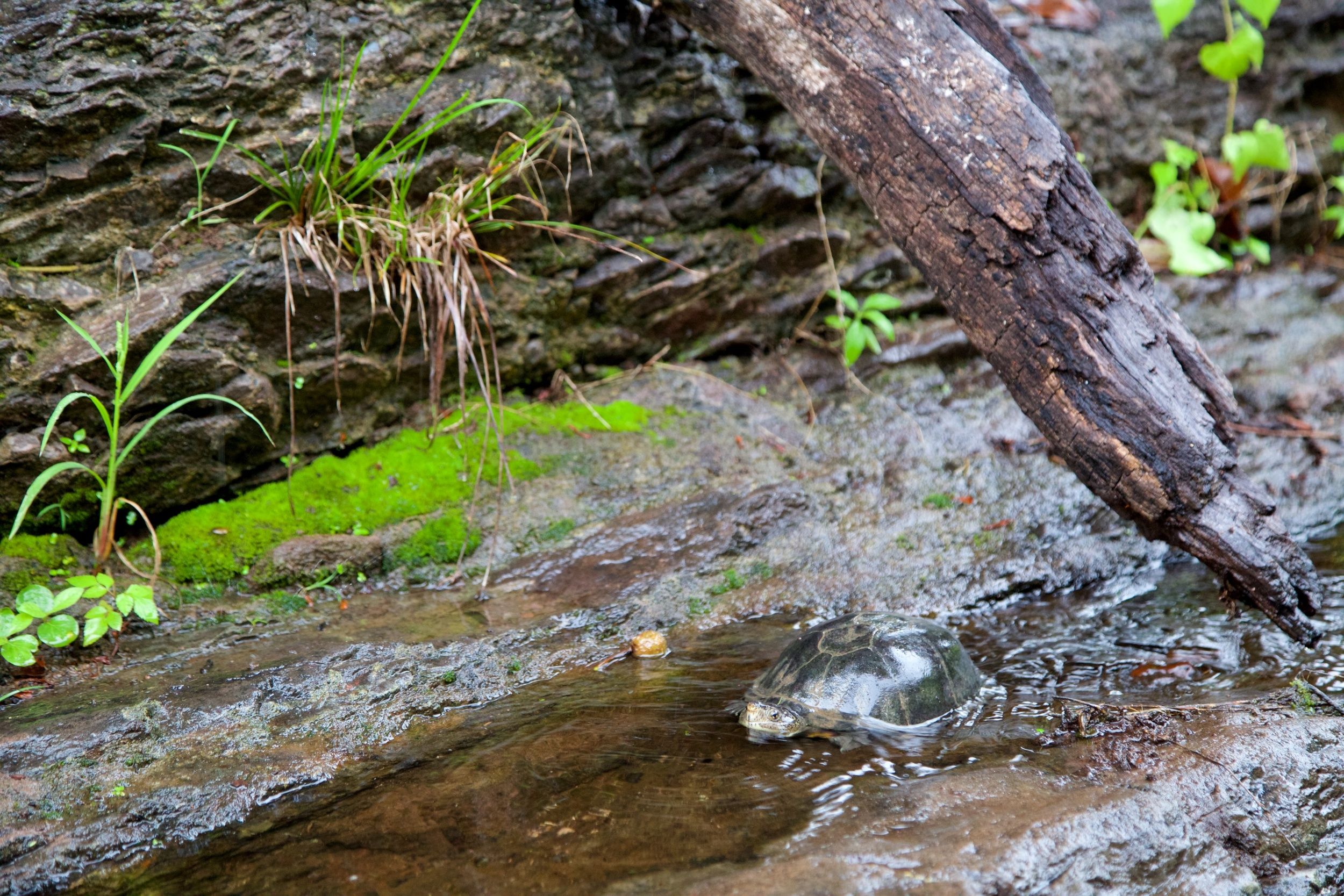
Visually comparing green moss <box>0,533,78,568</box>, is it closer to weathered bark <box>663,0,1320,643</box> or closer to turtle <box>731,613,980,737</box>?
turtle <box>731,613,980,737</box>

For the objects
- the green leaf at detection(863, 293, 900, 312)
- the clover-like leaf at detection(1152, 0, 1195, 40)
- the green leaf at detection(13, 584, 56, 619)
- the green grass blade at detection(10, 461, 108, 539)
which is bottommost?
the green leaf at detection(13, 584, 56, 619)

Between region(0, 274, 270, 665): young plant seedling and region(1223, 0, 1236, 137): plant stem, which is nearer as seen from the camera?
region(0, 274, 270, 665): young plant seedling

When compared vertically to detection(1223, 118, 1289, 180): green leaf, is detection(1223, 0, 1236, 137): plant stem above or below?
above

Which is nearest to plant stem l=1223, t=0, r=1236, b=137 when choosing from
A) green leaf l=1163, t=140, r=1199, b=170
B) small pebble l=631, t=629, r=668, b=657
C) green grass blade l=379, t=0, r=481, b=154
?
green leaf l=1163, t=140, r=1199, b=170

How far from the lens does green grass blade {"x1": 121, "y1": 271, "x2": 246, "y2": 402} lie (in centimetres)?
312

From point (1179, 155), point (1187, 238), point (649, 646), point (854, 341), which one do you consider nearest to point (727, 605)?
point (649, 646)

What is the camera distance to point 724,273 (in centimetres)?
472

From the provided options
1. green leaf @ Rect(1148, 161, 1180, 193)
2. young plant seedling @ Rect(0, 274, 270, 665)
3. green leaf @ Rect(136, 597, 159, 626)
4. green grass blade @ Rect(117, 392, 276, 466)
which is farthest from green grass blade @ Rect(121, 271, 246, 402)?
green leaf @ Rect(1148, 161, 1180, 193)

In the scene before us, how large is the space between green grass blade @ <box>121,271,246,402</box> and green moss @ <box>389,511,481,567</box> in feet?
3.67

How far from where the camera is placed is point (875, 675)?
113 inches

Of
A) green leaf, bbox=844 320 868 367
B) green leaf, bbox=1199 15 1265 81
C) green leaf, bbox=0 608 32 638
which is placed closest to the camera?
green leaf, bbox=0 608 32 638

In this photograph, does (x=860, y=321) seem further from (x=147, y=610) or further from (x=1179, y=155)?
(x=147, y=610)

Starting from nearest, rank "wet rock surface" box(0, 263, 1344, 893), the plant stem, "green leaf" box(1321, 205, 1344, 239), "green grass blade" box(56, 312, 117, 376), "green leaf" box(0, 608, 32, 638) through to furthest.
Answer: "wet rock surface" box(0, 263, 1344, 893) → "green leaf" box(0, 608, 32, 638) → "green grass blade" box(56, 312, 117, 376) → "green leaf" box(1321, 205, 1344, 239) → the plant stem

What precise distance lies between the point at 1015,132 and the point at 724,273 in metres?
1.98
